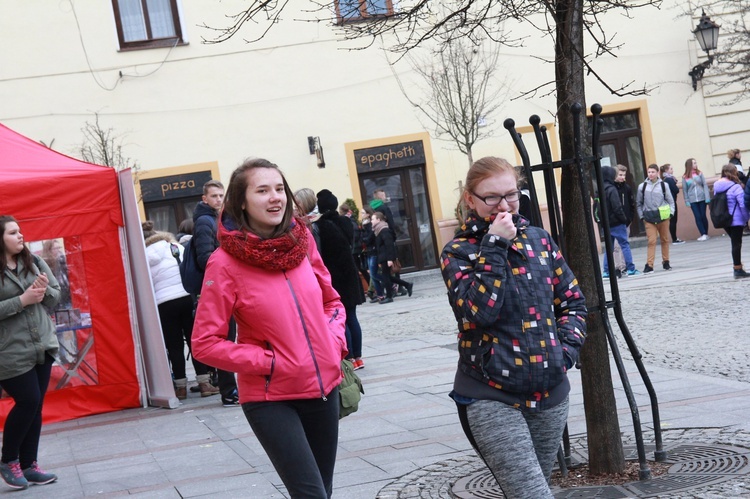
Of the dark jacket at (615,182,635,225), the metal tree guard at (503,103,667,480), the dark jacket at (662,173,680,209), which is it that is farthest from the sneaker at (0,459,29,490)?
the dark jacket at (662,173,680,209)

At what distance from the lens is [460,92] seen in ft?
73.5

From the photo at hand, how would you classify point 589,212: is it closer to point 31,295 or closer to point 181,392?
point 31,295

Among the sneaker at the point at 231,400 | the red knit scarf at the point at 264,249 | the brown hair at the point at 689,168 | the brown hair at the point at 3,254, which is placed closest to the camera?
the red knit scarf at the point at 264,249

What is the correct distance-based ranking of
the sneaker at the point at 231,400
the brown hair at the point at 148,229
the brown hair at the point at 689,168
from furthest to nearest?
the brown hair at the point at 689,168 < the brown hair at the point at 148,229 < the sneaker at the point at 231,400

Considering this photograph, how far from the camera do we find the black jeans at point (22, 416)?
6832mm

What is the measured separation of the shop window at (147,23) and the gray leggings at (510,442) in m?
20.0

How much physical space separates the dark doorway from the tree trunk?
1825cm

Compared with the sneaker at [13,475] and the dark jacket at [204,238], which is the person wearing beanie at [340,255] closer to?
the dark jacket at [204,238]

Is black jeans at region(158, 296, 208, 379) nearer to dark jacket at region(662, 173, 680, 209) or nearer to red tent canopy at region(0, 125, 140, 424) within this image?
red tent canopy at region(0, 125, 140, 424)

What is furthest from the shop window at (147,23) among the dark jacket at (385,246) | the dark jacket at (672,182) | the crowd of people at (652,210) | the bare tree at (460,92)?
the dark jacket at (672,182)

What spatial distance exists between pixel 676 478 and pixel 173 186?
60.3 ft

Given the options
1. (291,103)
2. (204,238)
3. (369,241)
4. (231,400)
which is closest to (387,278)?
(369,241)

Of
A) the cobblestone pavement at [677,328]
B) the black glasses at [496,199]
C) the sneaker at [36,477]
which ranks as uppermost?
the black glasses at [496,199]

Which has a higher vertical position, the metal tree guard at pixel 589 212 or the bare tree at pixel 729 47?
the bare tree at pixel 729 47
